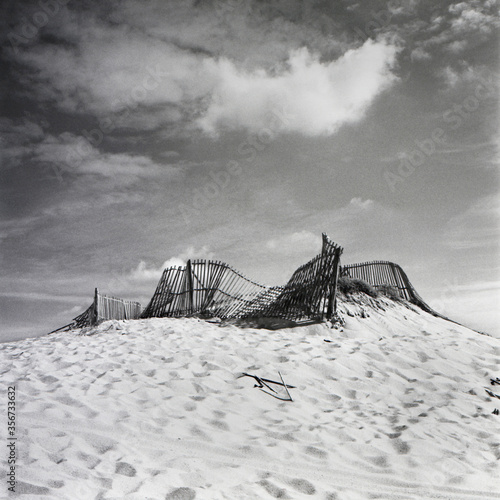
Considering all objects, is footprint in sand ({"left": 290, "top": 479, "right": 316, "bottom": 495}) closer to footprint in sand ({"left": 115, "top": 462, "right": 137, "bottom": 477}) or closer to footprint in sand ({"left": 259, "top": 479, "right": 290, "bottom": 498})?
footprint in sand ({"left": 259, "top": 479, "right": 290, "bottom": 498})

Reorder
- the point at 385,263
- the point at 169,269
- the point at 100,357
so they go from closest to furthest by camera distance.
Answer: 1. the point at 100,357
2. the point at 169,269
3. the point at 385,263

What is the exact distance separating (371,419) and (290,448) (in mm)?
1050

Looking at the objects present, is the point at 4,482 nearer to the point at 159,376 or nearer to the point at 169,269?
the point at 159,376

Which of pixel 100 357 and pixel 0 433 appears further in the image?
pixel 100 357

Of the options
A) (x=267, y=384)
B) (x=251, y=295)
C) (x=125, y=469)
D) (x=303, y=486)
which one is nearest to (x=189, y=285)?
(x=251, y=295)

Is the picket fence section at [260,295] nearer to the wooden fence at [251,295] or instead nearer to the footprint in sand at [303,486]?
the wooden fence at [251,295]

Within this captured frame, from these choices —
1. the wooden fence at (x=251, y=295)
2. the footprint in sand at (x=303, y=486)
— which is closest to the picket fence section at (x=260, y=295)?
the wooden fence at (x=251, y=295)

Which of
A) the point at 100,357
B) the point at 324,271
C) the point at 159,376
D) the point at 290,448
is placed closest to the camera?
the point at 290,448

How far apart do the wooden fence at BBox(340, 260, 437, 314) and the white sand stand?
504 centimetres

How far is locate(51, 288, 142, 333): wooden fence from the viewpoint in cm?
1114

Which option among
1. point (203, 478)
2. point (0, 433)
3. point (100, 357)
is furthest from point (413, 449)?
point (100, 357)

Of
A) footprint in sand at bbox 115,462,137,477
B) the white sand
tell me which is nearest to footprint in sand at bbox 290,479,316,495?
the white sand

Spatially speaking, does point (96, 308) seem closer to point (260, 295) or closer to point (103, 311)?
point (103, 311)

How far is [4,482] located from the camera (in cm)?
254
